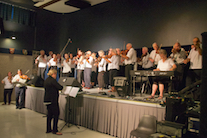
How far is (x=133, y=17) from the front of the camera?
6.83 metres

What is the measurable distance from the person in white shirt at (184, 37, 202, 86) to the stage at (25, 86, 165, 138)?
4.66ft

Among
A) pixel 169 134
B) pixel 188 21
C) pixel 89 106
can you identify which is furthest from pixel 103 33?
pixel 169 134

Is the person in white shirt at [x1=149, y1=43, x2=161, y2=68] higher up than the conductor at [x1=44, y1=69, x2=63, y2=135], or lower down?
higher up

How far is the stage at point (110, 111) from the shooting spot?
335cm

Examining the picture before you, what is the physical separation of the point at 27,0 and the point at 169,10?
5.02 metres

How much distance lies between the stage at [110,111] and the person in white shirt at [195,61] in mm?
1421

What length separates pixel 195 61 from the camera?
13.4 feet

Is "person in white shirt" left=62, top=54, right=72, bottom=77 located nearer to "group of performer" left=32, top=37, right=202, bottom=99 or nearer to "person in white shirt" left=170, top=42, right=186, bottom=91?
"group of performer" left=32, top=37, right=202, bottom=99

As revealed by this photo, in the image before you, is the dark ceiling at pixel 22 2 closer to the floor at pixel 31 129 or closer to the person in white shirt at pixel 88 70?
the person in white shirt at pixel 88 70

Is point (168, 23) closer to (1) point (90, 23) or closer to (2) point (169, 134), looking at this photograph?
(1) point (90, 23)

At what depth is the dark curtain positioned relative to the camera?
8188 mm

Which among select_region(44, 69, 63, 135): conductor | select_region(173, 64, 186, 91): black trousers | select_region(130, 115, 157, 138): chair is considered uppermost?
select_region(173, 64, 186, 91): black trousers

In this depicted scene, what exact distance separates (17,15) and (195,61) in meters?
8.41

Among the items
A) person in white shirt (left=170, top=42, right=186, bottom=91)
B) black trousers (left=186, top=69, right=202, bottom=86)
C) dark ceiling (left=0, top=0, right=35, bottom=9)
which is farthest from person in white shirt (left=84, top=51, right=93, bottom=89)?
black trousers (left=186, top=69, right=202, bottom=86)
